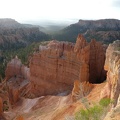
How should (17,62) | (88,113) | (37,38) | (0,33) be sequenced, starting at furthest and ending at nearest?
(37,38) < (0,33) < (17,62) < (88,113)

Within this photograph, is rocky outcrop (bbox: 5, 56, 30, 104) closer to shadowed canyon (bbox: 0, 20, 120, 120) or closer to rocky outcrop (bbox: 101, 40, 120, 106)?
shadowed canyon (bbox: 0, 20, 120, 120)

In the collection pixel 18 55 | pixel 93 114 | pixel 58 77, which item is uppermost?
pixel 93 114

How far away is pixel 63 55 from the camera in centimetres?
3200

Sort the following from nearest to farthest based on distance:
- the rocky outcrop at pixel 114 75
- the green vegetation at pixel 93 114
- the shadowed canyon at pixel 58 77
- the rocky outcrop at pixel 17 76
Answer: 1. the green vegetation at pixel 93 114
2. the rocky outcrop at pixel 114 75
3. the shadowed canyon at pixel 58 77
4. the rocky outcrop at pixel 17 76

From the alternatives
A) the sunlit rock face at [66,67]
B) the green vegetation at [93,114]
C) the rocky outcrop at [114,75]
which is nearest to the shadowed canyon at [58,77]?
the sunlit rock face at [66,67]

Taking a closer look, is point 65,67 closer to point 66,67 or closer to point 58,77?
point 66,67

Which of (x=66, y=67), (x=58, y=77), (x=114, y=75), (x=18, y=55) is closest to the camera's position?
(x=114, y=75)

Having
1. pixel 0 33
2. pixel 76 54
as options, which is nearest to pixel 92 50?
pixel 76 54

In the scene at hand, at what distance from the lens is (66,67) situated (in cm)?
3070

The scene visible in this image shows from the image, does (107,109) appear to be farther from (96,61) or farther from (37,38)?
(37,38)

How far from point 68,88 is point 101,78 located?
475 centimetres

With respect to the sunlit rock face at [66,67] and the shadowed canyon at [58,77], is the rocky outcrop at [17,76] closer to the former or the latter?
the shadowed canyon at [58,77]

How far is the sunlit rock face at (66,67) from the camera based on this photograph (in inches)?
1164

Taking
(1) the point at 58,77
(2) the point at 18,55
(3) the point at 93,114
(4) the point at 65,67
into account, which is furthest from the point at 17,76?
(3) the point at 93,114
